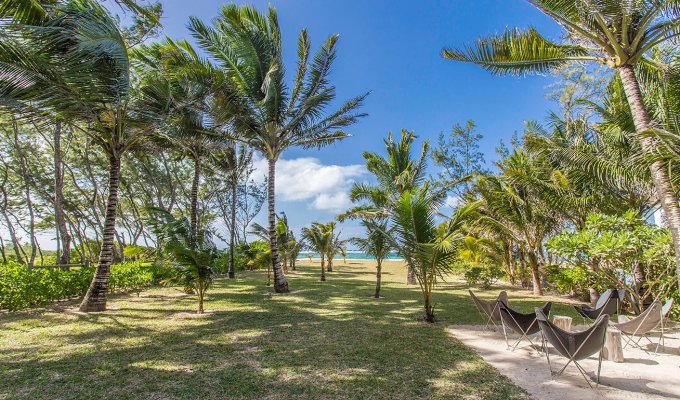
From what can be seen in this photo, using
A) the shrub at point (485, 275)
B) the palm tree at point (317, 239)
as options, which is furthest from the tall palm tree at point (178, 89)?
the shrub at point (485, 275)

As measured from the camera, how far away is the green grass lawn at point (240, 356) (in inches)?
152

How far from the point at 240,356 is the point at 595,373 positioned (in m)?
5.14

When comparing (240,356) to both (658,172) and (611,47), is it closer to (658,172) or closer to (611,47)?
(658,172)

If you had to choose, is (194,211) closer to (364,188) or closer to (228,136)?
(228,136)

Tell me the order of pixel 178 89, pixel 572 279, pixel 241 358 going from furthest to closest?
pixel 178 89 → pixel 572 279 → pixel 241 358

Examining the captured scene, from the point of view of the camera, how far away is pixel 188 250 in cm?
804

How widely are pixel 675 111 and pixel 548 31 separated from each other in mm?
3064

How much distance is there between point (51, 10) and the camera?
239 inches

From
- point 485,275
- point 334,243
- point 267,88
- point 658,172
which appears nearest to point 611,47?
point 658,172

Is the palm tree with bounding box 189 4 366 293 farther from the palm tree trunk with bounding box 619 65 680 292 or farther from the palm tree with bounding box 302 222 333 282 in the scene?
the palm tree trunk with bounding box 619 65 680 292

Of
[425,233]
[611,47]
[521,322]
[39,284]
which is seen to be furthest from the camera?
[39,284]

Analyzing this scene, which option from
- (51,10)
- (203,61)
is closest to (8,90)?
(51,10)

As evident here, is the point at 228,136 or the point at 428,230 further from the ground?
the point at 228,136

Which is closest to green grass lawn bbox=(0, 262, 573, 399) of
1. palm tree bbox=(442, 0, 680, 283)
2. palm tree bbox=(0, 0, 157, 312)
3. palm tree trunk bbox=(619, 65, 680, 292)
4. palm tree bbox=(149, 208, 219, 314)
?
palm tree bbox=(149, 208, 219, 314)
